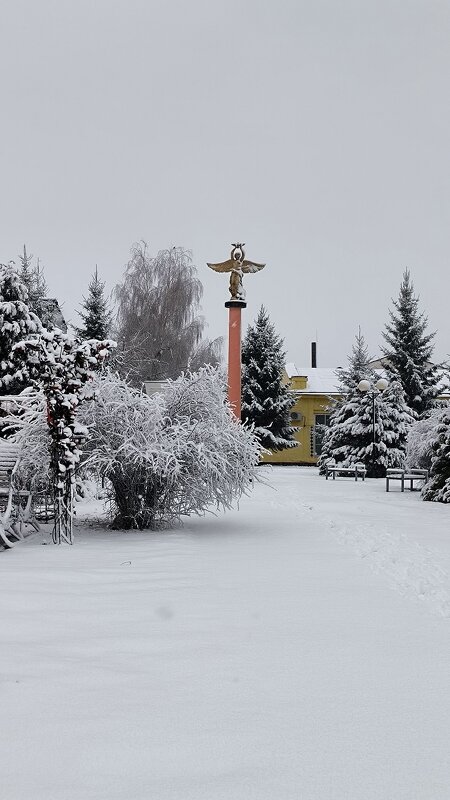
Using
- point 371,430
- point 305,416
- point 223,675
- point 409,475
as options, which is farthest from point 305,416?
point 223,675

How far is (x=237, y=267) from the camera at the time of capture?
80.1ft

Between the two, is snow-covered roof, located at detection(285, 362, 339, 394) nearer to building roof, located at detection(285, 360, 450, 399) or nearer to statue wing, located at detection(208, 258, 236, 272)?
building roof, located at detection(285, 360, 450, 399)

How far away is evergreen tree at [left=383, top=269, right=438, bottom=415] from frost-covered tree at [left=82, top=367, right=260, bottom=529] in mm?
25823

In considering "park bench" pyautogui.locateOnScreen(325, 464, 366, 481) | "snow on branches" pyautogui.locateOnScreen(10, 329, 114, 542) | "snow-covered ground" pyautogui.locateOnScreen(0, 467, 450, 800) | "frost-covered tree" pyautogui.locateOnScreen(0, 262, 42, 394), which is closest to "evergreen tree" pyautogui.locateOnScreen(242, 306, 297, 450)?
"park bench" pyautogui.locateOnScreen(325, 464, 366, 481)

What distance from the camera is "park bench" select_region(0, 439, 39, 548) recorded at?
8.08m

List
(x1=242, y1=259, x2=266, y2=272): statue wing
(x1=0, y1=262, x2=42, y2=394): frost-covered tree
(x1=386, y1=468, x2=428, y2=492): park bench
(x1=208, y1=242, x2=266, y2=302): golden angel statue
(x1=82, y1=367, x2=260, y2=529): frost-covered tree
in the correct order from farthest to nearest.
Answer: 1. (x1=242, y1=259, x2=266, y2=272): statue wing
2. (x1=208, y1=242, x2=266, y2=302): golden angel statue
3. (x1=386, y1=468, x2=428, y2=492): park bench
4. (x1=0, y1=262, x2=42, y2=394): frost-covered tree
5. (x1=82, y1=367, x2=260, y2=529): frost-covered tree

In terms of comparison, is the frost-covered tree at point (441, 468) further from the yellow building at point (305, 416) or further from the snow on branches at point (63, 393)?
the yellow building at point (305, 416)

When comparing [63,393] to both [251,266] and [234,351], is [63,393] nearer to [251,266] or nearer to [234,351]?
[234,351]

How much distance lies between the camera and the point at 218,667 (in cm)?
384

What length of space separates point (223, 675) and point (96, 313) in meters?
32.1

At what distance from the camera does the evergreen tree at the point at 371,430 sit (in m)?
24.8

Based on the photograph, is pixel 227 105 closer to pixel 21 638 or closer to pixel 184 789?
pixel 21 638

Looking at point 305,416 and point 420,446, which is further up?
point 305,416

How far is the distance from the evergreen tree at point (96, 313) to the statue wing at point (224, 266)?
9.90 meters
